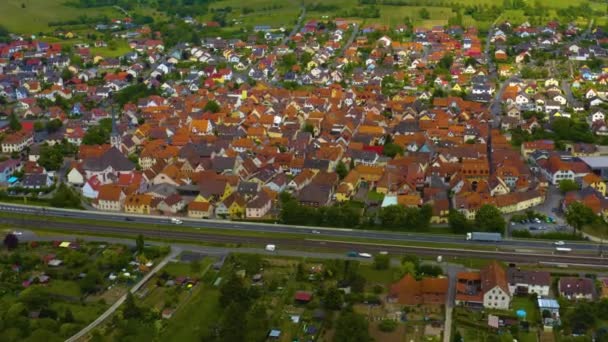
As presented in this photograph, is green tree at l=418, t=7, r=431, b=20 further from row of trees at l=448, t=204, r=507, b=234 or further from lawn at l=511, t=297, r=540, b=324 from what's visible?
lawn at l=511, t=297, r=540, b=324

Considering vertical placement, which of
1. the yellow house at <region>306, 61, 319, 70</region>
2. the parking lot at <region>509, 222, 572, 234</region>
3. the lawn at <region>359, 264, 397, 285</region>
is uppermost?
the yellow house at <region>306, 61, 319, 70</region>

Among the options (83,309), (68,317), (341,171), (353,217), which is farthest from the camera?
(341,171)

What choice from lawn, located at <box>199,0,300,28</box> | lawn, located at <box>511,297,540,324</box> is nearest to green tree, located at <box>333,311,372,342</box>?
lawn, located at <box>511,297,540,324</box>

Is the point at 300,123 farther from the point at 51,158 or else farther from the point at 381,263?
the point at 381,263

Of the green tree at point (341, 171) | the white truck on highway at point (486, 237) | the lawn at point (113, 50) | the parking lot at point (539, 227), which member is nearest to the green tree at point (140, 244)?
the green tree at point (341, 171)

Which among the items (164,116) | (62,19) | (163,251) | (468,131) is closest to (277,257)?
(163,251)

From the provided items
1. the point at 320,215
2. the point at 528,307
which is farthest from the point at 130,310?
the point at 528,307

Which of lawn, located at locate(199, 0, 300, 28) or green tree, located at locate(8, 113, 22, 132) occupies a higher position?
lawn, located at locate(199, 0, 300, 28)

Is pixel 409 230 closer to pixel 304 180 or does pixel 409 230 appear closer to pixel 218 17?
pixel 304 180
